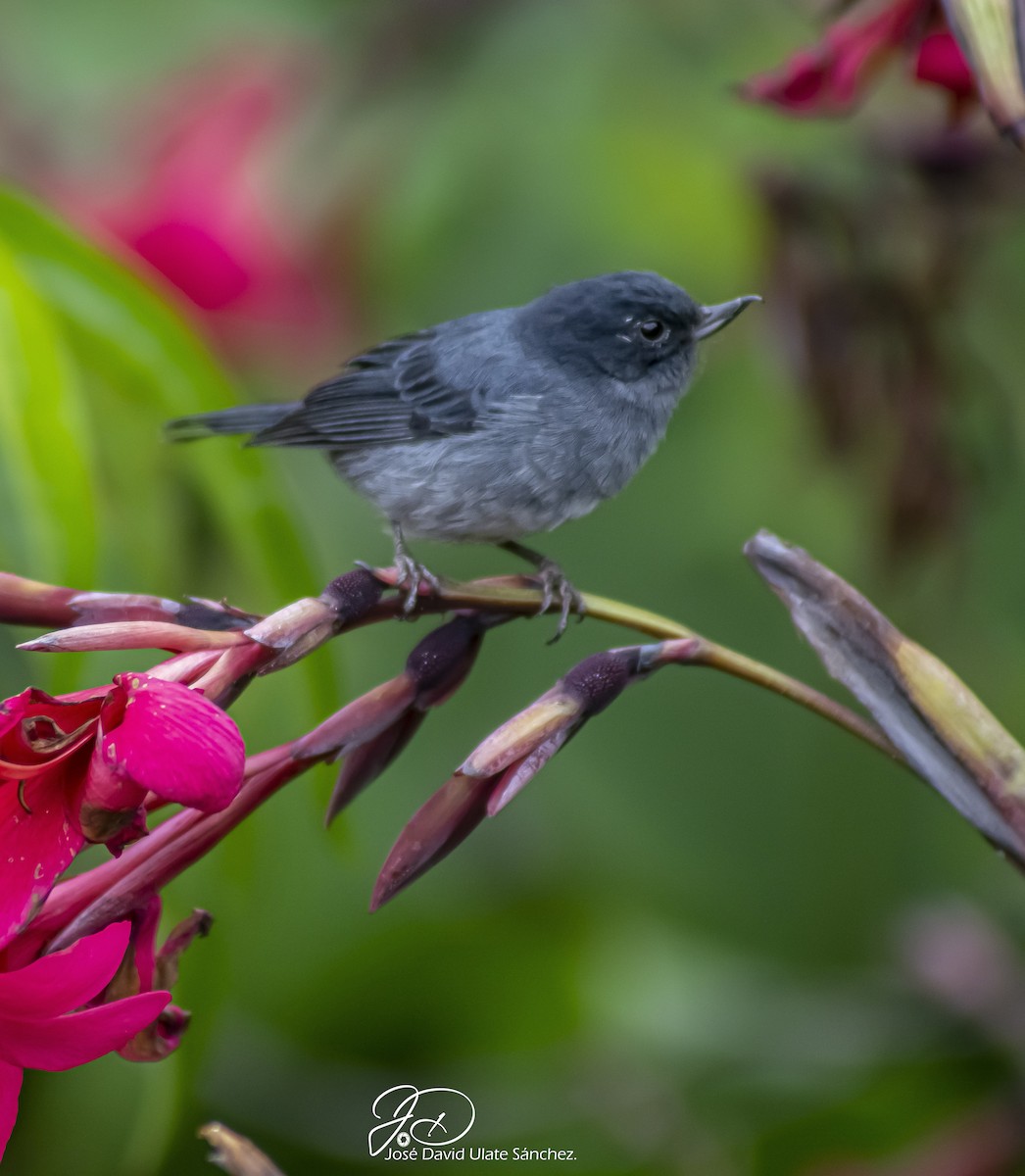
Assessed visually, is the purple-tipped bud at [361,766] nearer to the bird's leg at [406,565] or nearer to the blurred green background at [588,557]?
the bird's leg at [406,565]

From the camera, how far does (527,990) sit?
2195 mm

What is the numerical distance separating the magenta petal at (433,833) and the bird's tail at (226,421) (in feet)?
2.01

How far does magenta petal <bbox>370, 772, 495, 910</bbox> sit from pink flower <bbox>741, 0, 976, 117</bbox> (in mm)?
694

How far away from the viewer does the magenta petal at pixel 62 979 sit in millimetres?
817

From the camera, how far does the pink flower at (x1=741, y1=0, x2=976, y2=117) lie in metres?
1.28

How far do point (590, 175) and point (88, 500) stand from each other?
1.39m

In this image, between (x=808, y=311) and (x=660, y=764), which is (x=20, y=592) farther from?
(x=660, y=764)

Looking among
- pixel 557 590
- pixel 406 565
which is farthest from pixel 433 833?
pixel 406 565

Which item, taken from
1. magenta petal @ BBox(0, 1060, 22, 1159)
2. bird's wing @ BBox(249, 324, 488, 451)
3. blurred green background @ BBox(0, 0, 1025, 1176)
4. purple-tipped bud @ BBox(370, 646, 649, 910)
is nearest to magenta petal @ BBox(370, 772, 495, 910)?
purple-tipped bud @ BBox(370, 646, 649, 910)

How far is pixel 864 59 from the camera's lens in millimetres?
1285

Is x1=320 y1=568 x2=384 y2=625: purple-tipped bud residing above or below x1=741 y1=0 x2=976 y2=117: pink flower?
below

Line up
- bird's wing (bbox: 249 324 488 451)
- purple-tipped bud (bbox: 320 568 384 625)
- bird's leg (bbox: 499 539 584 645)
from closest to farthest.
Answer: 1. purple-tipped bud (bbox: 320 568 384 625)
2. bird's leg (bbox: 499 539 584 645)
3. bird's wing (bbox: 249 324 488 451)

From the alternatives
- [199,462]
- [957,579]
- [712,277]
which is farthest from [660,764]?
[199,462]
